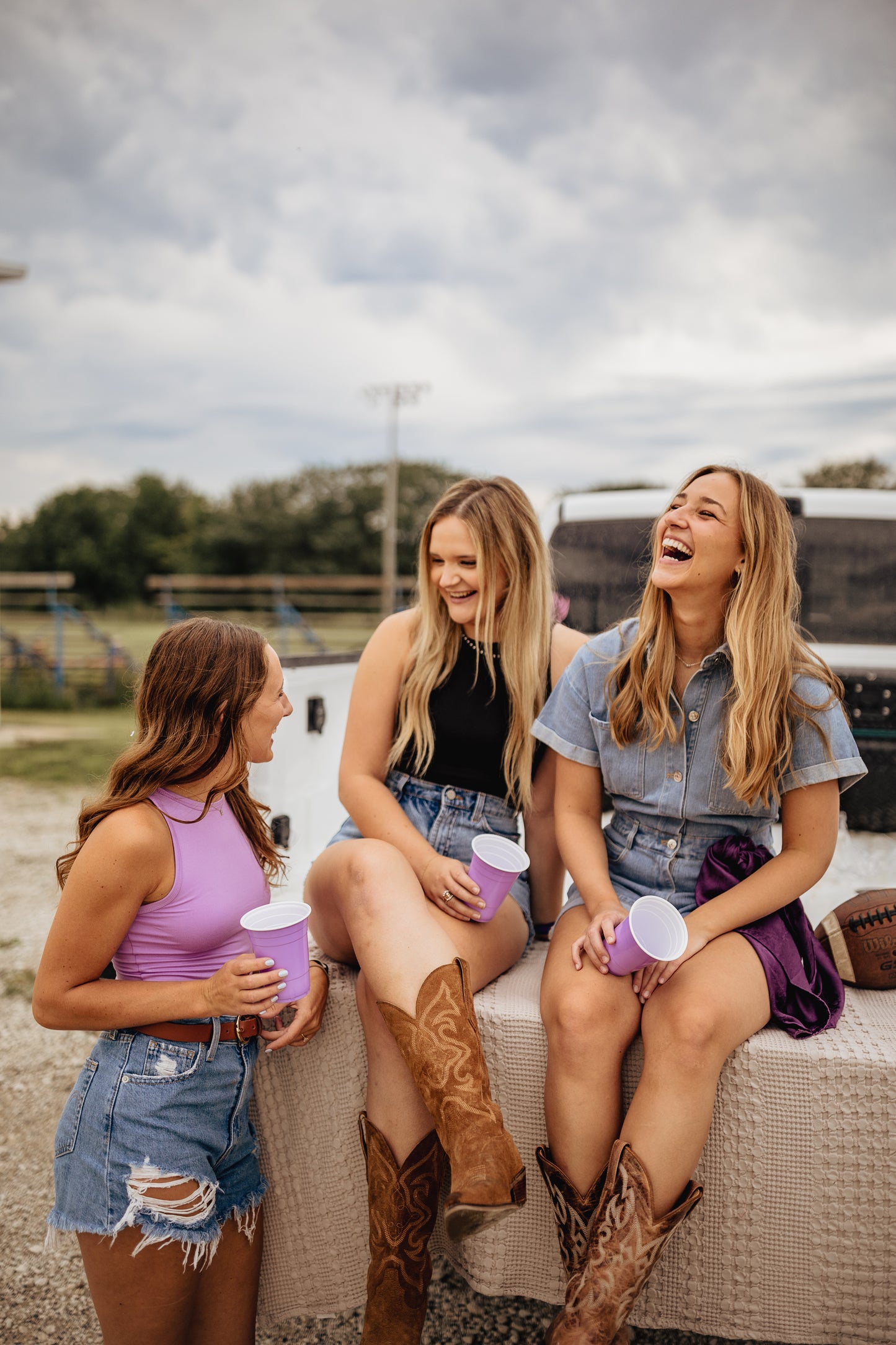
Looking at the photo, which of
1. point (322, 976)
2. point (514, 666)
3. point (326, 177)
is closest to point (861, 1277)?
point (322, 976)

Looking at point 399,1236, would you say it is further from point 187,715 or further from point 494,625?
point 494,625

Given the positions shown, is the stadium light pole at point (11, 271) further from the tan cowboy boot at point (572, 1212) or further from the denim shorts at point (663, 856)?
the tan cowboy boot at point (572, 1212)

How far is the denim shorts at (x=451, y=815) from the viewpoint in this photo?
2.06m

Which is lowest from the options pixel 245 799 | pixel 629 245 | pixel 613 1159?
pixel 613 1159

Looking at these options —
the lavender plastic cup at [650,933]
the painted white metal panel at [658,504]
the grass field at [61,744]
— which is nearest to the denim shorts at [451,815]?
the lavender plastic cup at [650,933]

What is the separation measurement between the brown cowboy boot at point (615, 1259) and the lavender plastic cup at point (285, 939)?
64 centimetres

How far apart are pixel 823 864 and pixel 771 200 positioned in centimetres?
1332

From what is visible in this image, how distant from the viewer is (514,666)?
2162 mm

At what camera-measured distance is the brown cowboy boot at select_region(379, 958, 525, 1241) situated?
1.34 meters

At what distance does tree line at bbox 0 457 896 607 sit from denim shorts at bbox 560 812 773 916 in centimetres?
4564

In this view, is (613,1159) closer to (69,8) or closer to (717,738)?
(717,738)

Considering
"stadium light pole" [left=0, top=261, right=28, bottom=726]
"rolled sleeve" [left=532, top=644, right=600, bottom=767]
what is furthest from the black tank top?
"stadium light pole" [left=0, top=261, right=28, bottom=726]

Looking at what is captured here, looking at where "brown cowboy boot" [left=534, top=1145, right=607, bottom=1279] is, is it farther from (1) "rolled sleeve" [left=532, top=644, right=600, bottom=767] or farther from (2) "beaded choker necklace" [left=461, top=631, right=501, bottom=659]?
(2) "beaded choker necklace" [left=461, top=631, right=501, bottom=659]

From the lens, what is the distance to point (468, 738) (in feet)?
7.00
